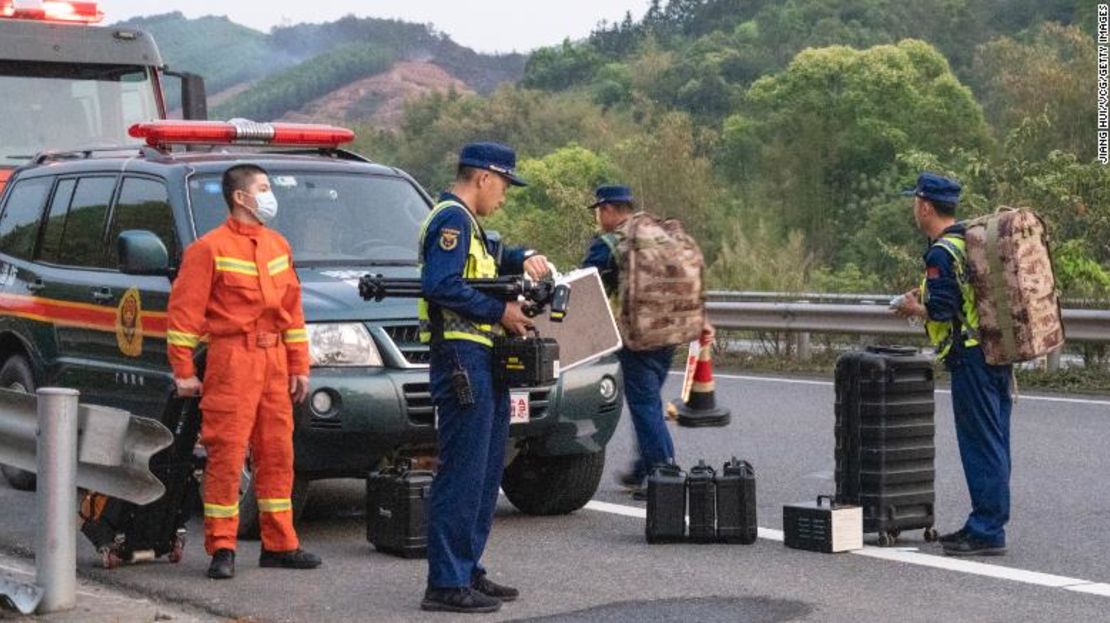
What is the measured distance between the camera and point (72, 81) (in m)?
19.3

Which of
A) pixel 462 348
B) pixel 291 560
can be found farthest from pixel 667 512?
pixel 462 348

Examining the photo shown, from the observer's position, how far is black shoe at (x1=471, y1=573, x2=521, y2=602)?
8.03 m

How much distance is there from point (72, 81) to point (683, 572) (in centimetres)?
1218

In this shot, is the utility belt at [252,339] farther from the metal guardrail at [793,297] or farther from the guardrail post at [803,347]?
the metal guardrail at [793,297]

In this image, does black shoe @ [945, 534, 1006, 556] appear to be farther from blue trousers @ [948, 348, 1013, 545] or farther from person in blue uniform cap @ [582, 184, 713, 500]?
person in blue uniform cap @ [582, 184, 713, 500]

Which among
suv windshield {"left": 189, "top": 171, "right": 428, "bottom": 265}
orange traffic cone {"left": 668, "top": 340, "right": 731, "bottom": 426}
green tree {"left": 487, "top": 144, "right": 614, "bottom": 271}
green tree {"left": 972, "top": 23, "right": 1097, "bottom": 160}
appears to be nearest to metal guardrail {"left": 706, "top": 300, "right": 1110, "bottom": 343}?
green tree {"left": 487, "top": 144, "right": 614, "bottom": 271}

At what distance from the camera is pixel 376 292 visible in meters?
8.05

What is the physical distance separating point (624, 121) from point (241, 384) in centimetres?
12388

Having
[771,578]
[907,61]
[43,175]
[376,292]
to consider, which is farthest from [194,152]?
[907,61]

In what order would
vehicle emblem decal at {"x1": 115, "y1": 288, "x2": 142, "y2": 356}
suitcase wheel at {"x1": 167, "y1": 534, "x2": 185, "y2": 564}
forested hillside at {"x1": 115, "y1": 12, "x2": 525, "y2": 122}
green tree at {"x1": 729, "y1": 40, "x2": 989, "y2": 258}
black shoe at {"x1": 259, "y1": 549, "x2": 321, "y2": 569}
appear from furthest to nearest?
forested hillside at {"x1": 115, "y1": 12, "x2": 525, "y2": 122} < green tree at {"x1": 729, "y1": 40, "x2": 989, "y2": 258} < vehicle emblem decal at {"x1": 115, "y1": 288, "x2": 142, "y2": 356} < suitcase wheel at {"x1": 167, "y1": 534, "x2": 185, "y2": 564} < black shoe at {"x1": 259, "y1": 549, "x2": 321, "y2": 569}

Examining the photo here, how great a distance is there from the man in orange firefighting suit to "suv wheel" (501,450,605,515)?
181 centimetres

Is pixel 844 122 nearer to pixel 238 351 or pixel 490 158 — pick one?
pixel 238 351

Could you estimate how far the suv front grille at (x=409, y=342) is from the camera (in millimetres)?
9492

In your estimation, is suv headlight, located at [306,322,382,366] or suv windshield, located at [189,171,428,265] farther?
suv windshield, located at [189,171,428,265]
